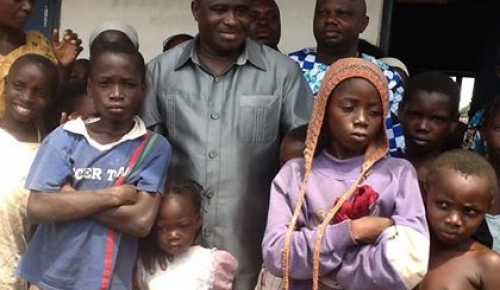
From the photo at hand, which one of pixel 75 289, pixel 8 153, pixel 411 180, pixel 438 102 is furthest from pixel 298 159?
pixel 8 153

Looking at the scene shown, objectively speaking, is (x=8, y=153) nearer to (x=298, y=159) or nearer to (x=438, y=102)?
(x=298, y=159)

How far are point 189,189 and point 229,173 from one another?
174 millimetres

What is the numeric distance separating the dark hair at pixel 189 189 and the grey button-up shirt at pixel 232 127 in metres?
0.03

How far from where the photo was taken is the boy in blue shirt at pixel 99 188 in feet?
7.88

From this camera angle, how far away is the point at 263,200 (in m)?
2.77

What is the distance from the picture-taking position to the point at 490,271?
2334 mm

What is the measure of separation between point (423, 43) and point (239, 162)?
7.87 metres

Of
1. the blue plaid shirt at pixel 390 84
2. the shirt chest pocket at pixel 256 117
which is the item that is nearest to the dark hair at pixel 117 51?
the shirt chest pocket at pixel 256 117

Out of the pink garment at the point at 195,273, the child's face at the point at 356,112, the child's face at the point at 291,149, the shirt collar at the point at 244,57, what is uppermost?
the shirt collar at the point at 244,57

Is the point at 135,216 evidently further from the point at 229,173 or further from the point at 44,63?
the point at 44,63

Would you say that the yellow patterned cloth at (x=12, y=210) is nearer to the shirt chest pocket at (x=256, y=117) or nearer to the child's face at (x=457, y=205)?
the shirt chest pocket at (x=256, y=117)

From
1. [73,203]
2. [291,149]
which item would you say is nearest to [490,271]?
[291,149]

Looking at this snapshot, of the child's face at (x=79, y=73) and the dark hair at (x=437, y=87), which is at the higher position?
the dark hair at (x=437, y=87)

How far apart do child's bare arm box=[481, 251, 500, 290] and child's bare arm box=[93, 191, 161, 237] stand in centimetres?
119
